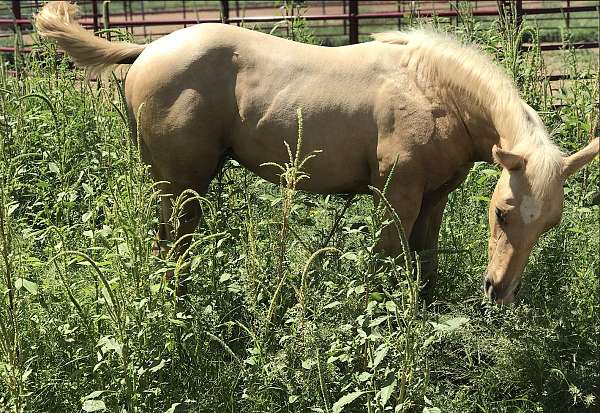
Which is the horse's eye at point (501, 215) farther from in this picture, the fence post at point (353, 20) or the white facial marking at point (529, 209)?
the fence post at point (353, 20)

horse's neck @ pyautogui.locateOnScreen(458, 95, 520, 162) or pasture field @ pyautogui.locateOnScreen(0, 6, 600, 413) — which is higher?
horse's neck @ pyautogui.locateOnScreen(458, 95, 520, 162)

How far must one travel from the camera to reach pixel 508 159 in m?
3.99

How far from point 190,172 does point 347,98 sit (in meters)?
0.95

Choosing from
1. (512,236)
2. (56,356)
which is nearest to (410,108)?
(512,236)

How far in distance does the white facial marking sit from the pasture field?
42cm

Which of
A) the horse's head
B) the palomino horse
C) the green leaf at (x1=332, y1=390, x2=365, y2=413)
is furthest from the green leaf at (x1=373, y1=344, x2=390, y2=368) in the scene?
the palomino horse

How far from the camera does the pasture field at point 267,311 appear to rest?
3430 millimetres

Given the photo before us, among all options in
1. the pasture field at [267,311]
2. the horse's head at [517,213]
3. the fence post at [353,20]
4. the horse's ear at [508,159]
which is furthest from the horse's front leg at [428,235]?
the fence post at [353,20]

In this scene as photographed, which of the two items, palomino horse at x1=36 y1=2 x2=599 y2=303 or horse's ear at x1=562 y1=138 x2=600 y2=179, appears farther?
palomino horse at x1=36 y1=2 x2=599 y2=303

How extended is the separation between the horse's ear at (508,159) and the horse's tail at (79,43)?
2127 mm

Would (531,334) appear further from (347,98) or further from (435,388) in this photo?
(347,98)

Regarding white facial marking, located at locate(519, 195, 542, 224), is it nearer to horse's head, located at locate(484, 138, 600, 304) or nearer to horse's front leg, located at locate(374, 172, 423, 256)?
horse's head, located at locate(484, 138, 600, 304)

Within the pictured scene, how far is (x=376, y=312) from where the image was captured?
377 cm

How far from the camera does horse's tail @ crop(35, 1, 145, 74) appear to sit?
Answer: 4891mm
